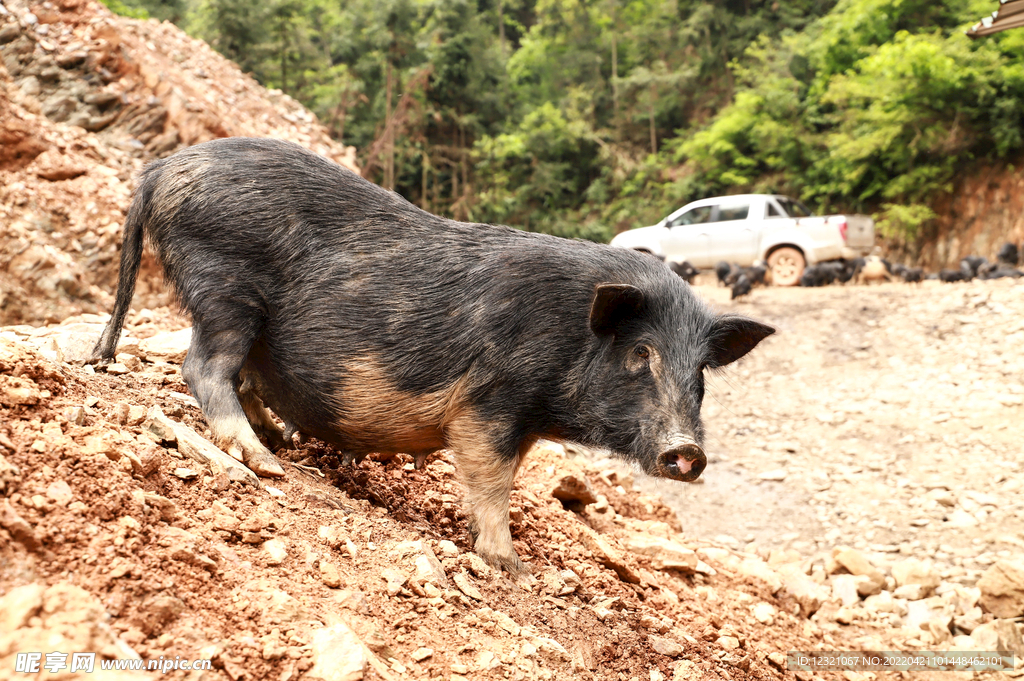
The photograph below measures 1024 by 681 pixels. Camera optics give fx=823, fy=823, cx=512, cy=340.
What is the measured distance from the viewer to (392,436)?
376 cm

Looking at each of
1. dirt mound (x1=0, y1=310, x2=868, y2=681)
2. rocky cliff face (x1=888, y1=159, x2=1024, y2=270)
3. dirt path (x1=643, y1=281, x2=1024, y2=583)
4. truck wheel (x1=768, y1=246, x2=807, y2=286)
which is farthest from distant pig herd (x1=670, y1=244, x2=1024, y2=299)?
dirt mound (x1=0, y1=310, x2=868, y2=681)

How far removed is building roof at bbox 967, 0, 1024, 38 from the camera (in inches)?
277

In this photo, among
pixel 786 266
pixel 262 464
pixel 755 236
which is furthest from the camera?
pixel 755 236

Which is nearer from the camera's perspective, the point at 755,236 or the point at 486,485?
the point at 486,485

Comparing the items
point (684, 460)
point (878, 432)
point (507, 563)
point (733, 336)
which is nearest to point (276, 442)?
point (507, 563)

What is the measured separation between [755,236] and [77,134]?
14.5m

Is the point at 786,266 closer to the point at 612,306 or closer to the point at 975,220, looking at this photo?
the point at 975,220

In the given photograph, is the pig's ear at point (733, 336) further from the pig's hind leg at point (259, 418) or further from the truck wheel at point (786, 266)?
the truck wheel at point (786, 266)

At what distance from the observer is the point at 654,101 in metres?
30.5

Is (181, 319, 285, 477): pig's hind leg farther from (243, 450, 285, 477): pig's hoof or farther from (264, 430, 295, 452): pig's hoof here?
(264, 430, 295, 452): pig's hoof

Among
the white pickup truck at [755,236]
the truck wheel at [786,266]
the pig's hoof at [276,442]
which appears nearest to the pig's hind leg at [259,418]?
the pig's hoof at [276,442]

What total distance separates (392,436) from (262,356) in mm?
747

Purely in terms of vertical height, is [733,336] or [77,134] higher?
[77,134]

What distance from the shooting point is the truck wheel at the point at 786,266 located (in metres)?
18.5
